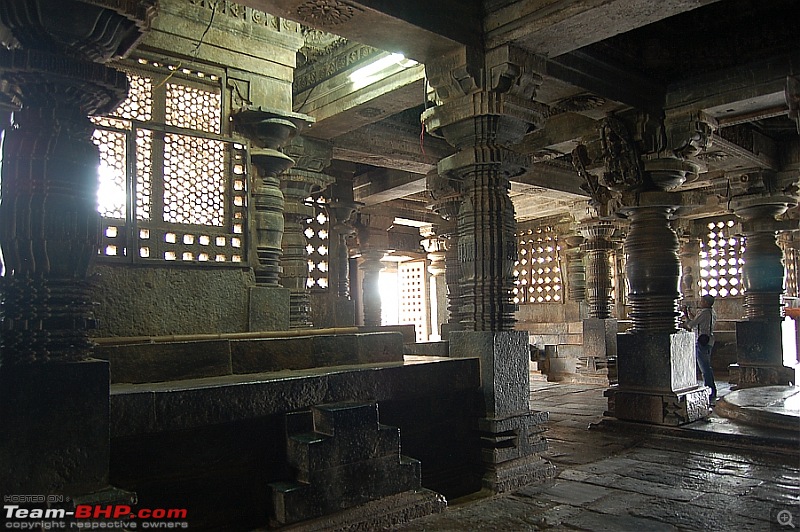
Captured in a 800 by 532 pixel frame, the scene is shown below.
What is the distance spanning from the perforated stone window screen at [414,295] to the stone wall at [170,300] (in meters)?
15.6

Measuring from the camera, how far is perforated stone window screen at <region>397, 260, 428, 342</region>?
22.0 meters

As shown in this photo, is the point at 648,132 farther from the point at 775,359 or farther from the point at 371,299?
the point at 371,299

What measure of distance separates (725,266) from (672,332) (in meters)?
10.2

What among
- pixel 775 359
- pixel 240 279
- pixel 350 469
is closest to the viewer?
pixel 350 469

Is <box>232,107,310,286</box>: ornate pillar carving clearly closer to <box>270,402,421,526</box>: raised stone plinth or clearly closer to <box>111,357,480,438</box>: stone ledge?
<box>111,357,480,438</box>: stone ledge

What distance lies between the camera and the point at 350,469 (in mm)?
4270

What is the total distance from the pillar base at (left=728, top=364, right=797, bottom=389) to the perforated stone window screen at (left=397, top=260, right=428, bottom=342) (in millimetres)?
12080

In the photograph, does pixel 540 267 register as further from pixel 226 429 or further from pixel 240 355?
pixel 226 429

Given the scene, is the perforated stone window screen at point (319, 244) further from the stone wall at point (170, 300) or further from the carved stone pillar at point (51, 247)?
the carved stone pillar at point (51, 247)

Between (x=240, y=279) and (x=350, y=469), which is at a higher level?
(x=240, y=279)

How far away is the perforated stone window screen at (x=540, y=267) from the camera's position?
17812 mm

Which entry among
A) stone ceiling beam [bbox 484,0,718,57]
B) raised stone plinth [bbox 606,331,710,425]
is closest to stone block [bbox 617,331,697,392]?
raised stone plinth [bbox 606,331,710,425]

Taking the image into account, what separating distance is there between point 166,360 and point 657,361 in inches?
230

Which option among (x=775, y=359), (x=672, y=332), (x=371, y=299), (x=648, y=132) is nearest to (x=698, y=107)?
(x=648, y=132)
